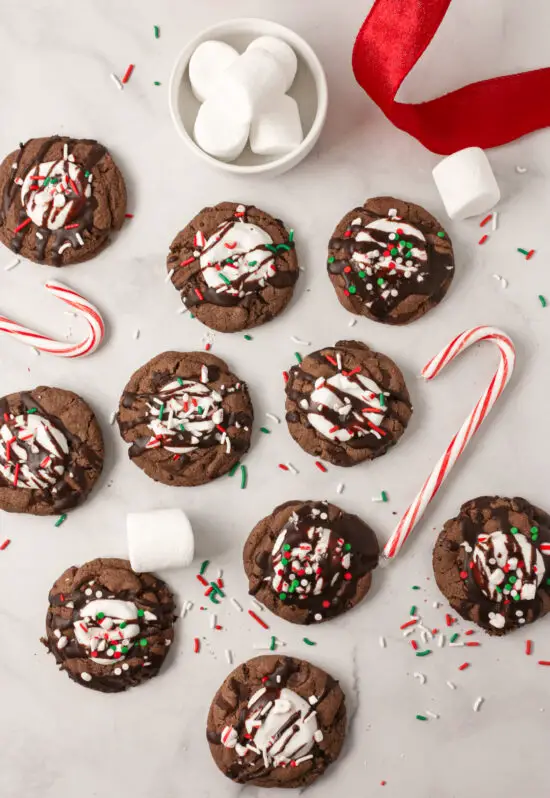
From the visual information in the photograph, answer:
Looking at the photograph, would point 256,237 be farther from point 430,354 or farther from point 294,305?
point 430,354

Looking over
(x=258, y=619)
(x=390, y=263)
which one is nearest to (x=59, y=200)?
(x=390, y=263)

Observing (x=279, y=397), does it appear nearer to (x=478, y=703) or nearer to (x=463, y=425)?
(x=463, y=425)

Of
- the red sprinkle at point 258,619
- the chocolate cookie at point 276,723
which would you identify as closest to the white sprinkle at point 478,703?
the chocolate cookie at point 276,723

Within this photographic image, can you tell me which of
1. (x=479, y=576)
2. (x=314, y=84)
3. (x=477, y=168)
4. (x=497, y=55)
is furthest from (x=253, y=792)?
(x=497, y=55)

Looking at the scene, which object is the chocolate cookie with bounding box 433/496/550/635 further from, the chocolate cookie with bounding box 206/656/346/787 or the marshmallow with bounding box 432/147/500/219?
the marshmallow with bounding box 432/147/500/219

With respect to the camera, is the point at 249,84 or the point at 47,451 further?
the point at 47,451

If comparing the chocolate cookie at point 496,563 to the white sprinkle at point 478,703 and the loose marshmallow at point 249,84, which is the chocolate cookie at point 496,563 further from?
the loose marshmallow at point 249,84
